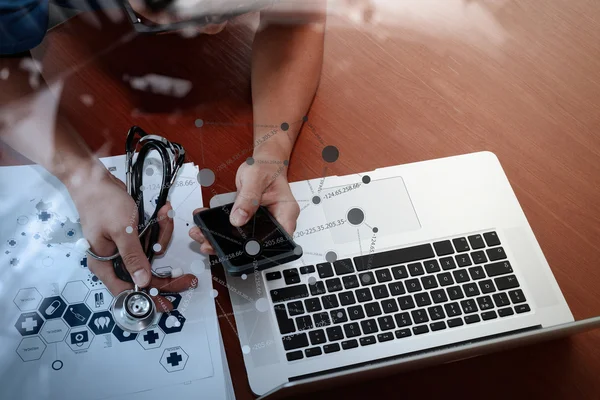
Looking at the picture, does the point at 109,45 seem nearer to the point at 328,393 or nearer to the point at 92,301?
the point at 92,301

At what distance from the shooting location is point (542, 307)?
65 cm

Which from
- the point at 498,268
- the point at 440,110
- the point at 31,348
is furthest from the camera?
the point at 440,110

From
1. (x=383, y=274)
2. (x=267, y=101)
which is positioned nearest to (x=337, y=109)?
(x=267, y=101)

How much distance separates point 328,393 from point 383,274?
146mm

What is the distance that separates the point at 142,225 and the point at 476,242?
40 cm

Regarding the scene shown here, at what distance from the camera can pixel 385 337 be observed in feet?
1.98

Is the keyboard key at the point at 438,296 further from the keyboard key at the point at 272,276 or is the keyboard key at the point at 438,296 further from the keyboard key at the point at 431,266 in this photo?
the keyboard key at the point at 272,276

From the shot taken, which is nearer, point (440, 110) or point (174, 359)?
point (174, 359)

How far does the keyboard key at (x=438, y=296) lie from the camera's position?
0.63 metres

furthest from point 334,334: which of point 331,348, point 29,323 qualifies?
point 29,323

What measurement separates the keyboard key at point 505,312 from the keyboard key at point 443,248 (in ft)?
0.28

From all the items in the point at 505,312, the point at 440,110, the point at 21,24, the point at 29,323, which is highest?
the point at 21,24

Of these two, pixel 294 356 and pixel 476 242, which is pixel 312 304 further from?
pixel 476 242

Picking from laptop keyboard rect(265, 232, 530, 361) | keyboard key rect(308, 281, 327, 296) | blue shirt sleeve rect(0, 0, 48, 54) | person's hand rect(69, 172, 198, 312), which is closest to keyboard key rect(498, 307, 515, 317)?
laptop keyboard rect(265, 232, 530, 361)
